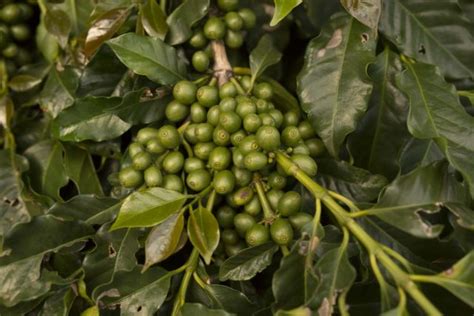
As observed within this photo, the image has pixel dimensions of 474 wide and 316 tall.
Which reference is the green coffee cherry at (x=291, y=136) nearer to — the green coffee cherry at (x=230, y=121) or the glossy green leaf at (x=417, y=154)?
the green coffee cherry at (x=230, y=121)

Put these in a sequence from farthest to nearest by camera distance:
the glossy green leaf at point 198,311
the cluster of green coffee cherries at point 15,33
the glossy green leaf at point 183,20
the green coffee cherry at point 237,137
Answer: the cluster of green coffee cherries at point 15,33, the glossy green leaf at point 183,20, the green coffee cherry at point 237,137, the glossy green leaf at point 198,311

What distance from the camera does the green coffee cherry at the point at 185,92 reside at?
0.92 m

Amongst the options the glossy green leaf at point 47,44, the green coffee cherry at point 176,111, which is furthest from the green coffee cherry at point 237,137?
the glossy green leaf at point 47,44

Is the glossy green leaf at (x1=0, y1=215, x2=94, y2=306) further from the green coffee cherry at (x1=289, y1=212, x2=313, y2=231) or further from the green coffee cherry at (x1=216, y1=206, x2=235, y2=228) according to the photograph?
the green coffee cherry at (x1=289, y1=212, x2=313, y2=231)

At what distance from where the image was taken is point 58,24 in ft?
3.51

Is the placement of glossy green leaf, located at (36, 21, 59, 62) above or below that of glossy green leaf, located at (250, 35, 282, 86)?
below

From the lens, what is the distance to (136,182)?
906mm

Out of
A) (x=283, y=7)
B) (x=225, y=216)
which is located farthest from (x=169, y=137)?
(x=283, y=7)

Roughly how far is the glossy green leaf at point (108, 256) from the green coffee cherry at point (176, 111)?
175 mm

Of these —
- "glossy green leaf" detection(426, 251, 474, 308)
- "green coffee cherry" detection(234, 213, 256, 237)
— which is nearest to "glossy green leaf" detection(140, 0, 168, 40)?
"green coffee cherry" detection(234, 213, 256, 237)

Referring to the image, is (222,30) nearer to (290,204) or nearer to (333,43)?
(333,43)

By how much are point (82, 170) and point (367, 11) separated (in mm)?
522

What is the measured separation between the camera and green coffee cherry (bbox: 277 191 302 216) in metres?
0.82

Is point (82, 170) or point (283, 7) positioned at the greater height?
point (283, 7)
